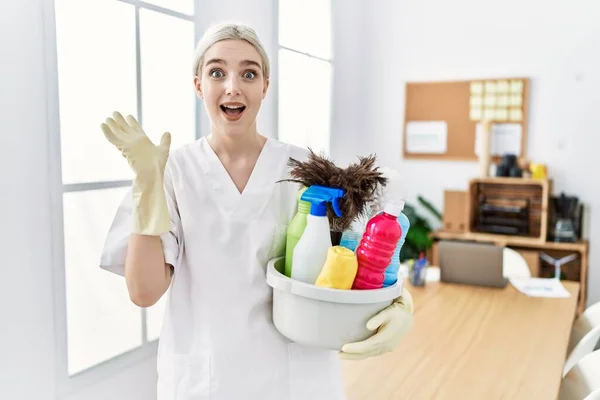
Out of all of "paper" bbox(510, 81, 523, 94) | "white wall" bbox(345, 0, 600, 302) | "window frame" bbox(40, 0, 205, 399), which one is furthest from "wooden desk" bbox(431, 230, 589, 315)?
"window frame" bbox(40, 0, 205, 399)

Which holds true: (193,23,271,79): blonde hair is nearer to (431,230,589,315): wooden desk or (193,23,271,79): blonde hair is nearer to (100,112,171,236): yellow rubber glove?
(100,112,171,236): yellow rubber glove

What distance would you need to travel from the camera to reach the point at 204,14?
2.39 metres

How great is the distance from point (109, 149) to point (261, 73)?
1.05m

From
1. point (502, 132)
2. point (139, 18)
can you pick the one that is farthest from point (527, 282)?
point (139, 18)

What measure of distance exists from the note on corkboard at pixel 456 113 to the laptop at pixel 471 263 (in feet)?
5.48

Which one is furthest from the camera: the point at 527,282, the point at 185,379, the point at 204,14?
the point at 527,282

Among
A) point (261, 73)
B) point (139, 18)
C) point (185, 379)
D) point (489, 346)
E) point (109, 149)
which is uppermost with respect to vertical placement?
point (139, 18)

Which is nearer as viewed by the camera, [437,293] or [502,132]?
[437,293]

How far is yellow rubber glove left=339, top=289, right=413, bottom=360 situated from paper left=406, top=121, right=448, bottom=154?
10.8 ft

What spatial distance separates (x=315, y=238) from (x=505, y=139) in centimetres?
338

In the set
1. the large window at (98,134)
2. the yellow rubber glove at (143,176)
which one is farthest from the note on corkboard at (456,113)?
the yellow rubber glove at (143,176)

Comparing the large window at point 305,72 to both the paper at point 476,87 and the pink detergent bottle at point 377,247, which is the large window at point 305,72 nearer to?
the paper at point 476,87

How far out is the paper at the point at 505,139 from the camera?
3926 millimetres

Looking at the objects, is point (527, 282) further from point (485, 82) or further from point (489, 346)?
point (485, 82)
